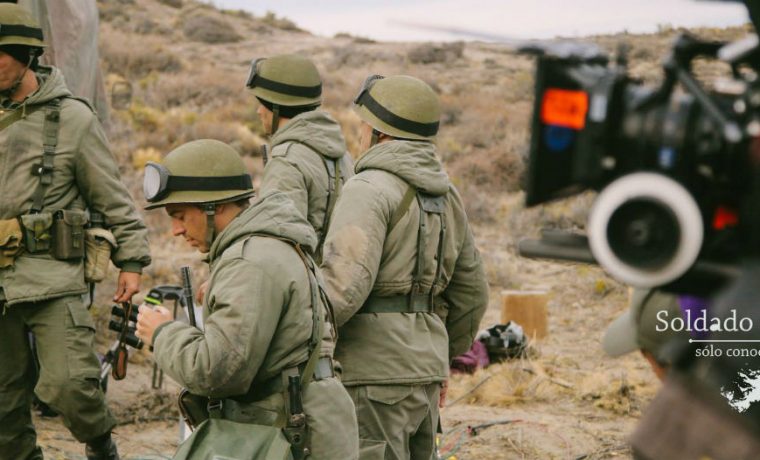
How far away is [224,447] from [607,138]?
7.38 ft

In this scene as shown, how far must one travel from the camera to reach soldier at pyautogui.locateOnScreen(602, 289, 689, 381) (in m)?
2.99

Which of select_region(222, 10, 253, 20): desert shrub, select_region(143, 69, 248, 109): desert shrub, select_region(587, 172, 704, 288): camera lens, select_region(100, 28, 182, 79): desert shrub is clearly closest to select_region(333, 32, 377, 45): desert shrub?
select_region(222, 10, 253, 20): desert shrub

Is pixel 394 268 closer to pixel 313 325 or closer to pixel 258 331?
pixel 313 325

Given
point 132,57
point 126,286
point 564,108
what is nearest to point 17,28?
point 126,286

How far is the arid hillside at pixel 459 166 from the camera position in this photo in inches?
316

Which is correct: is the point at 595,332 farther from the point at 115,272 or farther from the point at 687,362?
the point at 687,362

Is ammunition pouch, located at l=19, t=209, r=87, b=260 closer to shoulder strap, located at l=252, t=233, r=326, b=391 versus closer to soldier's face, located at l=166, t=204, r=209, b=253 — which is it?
soldier's face, located at l=166, t=204, r=209, b=253

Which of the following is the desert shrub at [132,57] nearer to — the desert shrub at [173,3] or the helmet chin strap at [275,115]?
the desert shrub at [173,3]

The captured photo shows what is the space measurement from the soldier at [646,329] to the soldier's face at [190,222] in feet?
5.02

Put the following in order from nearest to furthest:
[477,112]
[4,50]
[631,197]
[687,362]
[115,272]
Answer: [687,362], [631,197], [4,50], [115,272], [477,112]

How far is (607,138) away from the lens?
196 cm

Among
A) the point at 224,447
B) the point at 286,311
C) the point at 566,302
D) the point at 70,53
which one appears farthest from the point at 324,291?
the point at 566,302

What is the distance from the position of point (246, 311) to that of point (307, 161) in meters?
2.05

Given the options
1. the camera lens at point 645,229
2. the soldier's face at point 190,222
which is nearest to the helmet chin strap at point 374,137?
the soldier's face at point 190,222
